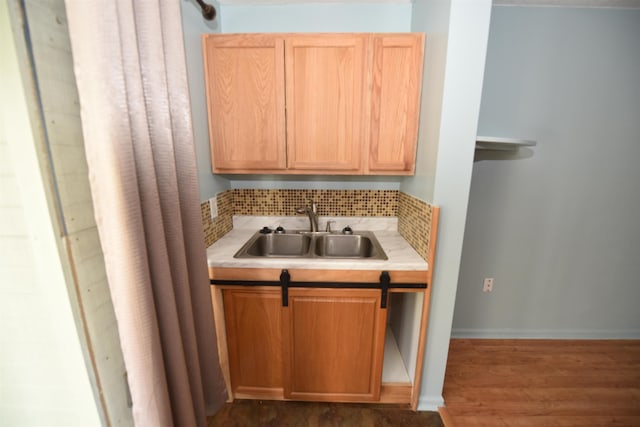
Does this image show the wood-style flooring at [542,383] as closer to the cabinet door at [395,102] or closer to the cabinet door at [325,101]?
the cabinet door at [395,102]

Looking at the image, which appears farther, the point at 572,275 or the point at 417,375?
the point at 572,275

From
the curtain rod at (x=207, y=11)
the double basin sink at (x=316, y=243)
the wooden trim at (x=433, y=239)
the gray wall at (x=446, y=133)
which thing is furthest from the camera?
the double basin sink at (x=316, y=243)

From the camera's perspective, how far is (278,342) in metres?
1.30

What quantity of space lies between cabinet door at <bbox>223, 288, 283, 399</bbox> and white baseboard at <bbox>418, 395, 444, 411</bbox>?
→ 0.83 meters

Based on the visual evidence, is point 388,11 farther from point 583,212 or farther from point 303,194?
point 583,212

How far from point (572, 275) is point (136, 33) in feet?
9.59

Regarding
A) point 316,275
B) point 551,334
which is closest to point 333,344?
point 316,275

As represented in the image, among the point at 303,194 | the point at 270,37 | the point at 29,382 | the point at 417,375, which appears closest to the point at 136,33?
the point at 270,37

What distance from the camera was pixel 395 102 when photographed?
1.37 m

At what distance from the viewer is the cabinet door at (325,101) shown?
133 cm

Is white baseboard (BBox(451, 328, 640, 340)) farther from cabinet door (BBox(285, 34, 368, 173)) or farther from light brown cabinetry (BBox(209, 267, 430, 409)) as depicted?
cabinet door (BBox(285, 34, 368, 173))

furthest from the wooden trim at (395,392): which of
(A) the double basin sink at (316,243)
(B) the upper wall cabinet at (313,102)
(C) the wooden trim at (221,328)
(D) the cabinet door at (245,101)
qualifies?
(D) the cabinet door at (245,101)

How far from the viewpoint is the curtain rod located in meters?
1.27

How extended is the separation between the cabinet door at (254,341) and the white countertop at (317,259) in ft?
0.52
